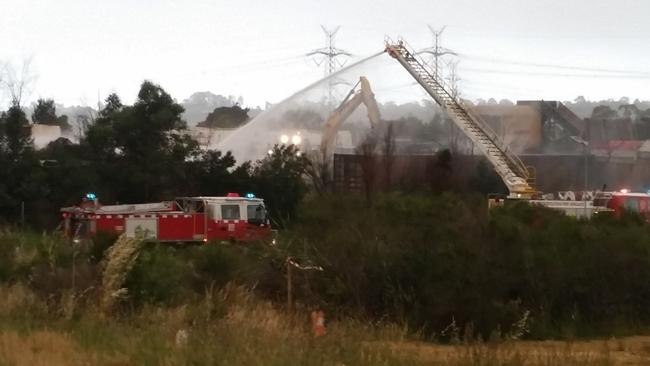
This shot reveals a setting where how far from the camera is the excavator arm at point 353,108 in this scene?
5109 centimetres

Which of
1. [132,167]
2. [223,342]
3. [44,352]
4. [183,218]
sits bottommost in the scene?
[44,352]

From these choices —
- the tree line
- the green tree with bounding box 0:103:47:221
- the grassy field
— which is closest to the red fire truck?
the tree line

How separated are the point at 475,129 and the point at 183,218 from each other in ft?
58.9

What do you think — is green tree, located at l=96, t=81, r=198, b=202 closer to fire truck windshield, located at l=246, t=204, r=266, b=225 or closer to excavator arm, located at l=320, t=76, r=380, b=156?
fire truck windshield, located at l=246, t=204, r=266, b=225

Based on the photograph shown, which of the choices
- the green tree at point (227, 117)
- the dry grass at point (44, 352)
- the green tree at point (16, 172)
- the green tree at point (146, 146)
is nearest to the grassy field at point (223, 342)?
the dry grass at point (44, 352)

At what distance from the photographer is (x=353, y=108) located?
172 ft

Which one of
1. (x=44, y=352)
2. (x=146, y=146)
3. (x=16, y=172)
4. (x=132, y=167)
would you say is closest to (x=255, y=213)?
(x=132, y=167)

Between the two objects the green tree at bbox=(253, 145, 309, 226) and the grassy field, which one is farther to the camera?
the green tree at bbox=(253, 145, 309, 226)

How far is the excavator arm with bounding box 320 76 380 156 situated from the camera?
5109 cm

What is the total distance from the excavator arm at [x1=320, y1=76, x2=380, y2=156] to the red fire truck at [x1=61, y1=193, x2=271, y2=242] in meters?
20.0

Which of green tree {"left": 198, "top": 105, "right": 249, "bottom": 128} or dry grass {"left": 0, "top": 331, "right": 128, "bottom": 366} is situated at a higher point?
green tree {"left": 198, "top": 105, "right": 249, "bottom": 128}

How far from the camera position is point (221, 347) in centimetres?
905

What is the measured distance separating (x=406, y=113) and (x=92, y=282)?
151 ft

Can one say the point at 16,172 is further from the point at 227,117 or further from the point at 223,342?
the point at 227,117
